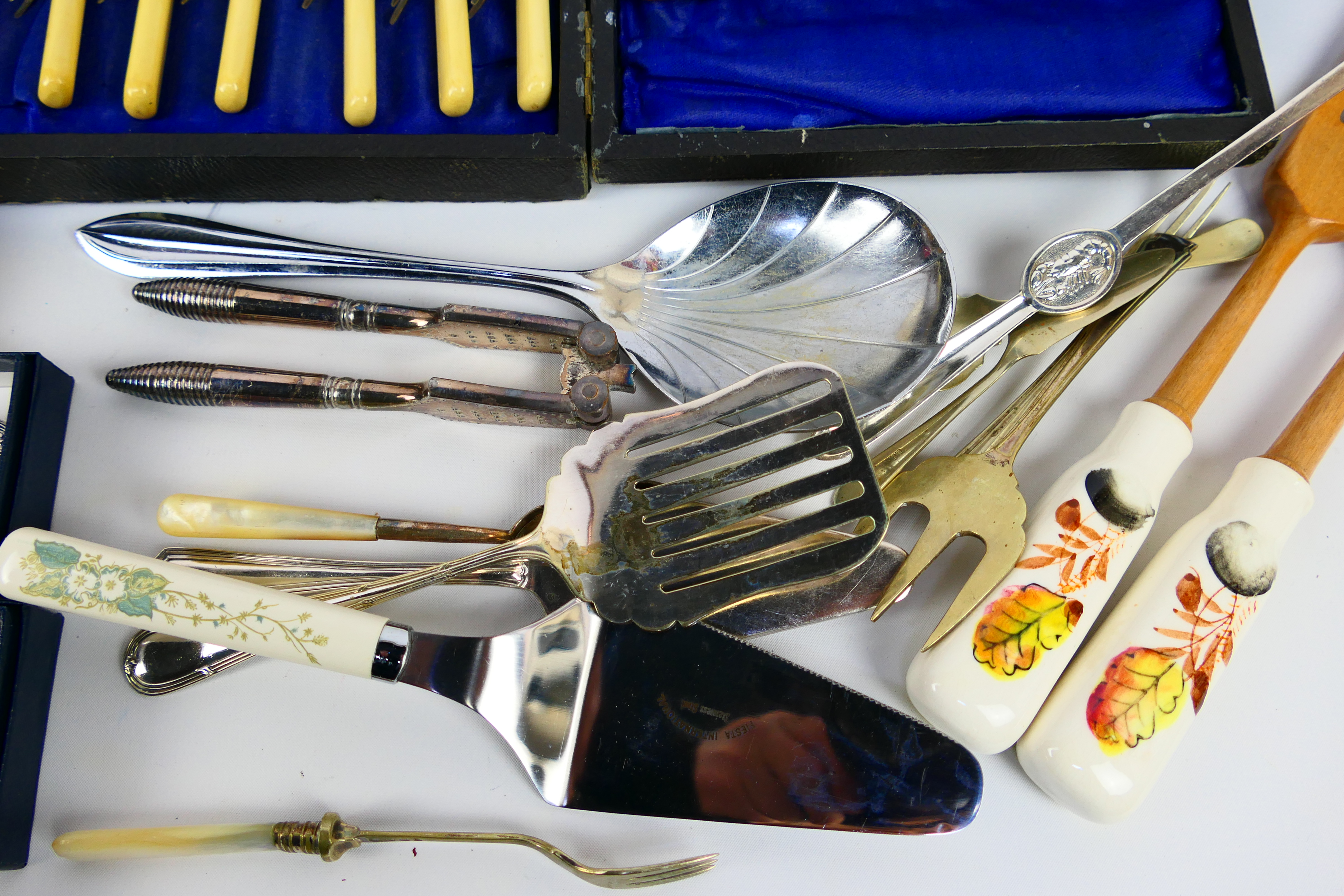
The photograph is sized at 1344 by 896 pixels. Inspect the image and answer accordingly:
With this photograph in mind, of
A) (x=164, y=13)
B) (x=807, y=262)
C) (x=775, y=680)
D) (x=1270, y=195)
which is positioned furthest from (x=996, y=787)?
(x=164, y=13)

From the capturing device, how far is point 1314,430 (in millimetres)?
661

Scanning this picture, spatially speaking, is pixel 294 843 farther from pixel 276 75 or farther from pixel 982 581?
pixel 276 75

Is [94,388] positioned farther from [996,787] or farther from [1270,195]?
[1270,195]

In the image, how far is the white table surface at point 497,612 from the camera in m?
0.62

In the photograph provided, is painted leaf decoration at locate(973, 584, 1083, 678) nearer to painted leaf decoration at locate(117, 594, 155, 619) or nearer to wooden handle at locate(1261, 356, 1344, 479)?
wooden handle at locate(1261, 356, 1344, 479)

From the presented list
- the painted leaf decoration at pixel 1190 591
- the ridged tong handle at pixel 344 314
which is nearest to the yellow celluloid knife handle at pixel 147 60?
the ridged tong handle at pixel 344 314

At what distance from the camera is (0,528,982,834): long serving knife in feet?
1.90

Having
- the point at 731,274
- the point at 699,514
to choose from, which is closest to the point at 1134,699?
the point at 699,514

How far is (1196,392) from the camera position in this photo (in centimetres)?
67

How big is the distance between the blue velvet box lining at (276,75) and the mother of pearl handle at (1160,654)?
23.1 inches

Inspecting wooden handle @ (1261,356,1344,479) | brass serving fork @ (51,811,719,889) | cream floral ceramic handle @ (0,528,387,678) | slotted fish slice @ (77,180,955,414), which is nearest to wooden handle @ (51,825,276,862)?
brass serving fork @ (51,811,719,889)

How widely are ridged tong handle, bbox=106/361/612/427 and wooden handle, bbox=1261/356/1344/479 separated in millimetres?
505

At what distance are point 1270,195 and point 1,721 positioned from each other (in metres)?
1.05

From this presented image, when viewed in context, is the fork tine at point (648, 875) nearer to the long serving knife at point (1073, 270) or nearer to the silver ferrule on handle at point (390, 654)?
the silver ferrule on handle at point (390, 654)
